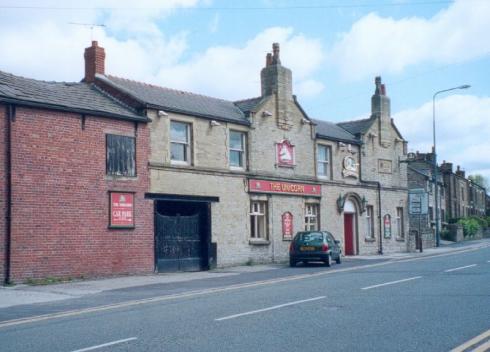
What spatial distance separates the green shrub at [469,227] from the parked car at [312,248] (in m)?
42.3

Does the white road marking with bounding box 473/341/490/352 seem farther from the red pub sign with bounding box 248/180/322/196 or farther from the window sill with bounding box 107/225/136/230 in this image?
the red pub sign with bounding box 248/180/322/196

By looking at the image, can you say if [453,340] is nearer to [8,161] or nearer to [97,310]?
[97,310]

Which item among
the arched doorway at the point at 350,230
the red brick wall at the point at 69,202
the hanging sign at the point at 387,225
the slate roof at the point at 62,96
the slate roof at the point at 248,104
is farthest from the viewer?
the hanging sign at the point at 387,225

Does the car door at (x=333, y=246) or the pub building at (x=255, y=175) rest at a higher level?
the pub building at (x=255, y=175)

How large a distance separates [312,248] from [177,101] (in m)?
8.36

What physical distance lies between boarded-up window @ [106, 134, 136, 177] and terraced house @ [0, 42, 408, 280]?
29 centimetres

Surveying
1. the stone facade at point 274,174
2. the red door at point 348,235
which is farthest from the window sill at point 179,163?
the red door at point 348,235

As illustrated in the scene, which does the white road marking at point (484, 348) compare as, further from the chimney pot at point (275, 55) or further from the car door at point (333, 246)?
the chimney pot at point (275, 55)

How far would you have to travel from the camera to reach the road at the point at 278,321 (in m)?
8.34

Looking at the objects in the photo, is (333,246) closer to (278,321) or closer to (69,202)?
(69,202)

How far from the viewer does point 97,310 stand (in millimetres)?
12414

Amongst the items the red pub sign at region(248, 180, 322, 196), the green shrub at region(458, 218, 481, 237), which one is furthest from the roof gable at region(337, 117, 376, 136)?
the green shrub at region(458, 218, 481, 237)

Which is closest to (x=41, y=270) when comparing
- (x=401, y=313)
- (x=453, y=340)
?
(x=401, y=313)

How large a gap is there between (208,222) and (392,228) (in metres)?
17.5
